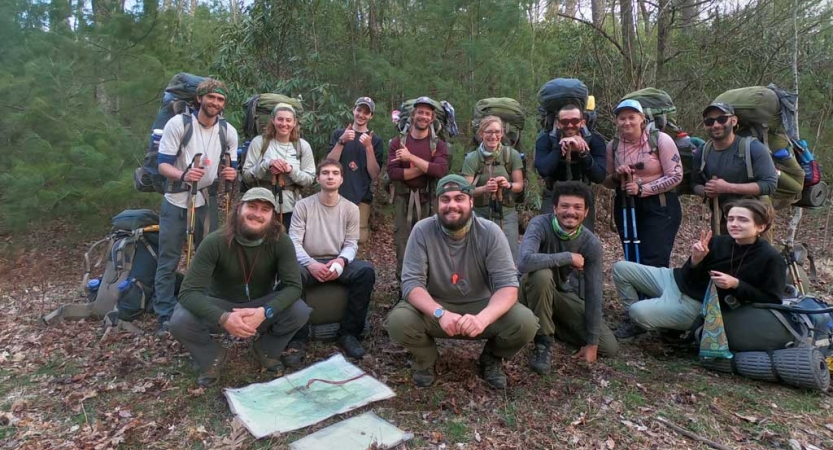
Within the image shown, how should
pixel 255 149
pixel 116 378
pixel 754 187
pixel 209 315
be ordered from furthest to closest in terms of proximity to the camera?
pixel 255 149
pixel 754 187
pixel 116 378
pixel 209 315

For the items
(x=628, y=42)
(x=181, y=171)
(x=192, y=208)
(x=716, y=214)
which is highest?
(x=628, y=42)

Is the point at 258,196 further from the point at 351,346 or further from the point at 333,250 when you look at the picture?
the point at 351,346

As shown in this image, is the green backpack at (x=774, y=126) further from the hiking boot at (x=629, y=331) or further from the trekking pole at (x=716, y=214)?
the hiking boot at (x=629, y=331)

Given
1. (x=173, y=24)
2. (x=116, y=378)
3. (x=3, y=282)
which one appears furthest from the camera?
(x=173, y=24)

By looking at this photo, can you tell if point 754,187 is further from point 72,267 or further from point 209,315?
point 72,267

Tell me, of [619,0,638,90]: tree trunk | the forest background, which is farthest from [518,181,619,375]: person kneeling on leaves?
[619,0,638,90]: tree trunk

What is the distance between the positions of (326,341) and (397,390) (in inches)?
46.3

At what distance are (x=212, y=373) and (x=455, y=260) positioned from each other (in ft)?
6.85

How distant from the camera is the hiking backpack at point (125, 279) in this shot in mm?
5301

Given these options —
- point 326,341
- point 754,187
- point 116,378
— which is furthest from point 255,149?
point 754,187

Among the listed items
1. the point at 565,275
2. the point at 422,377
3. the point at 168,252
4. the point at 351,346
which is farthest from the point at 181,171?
the point at 565,275

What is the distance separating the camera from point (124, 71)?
26.5 feet

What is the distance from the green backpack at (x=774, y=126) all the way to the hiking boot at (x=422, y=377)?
12.6 feet

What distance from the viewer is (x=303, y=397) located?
12.5 feet
